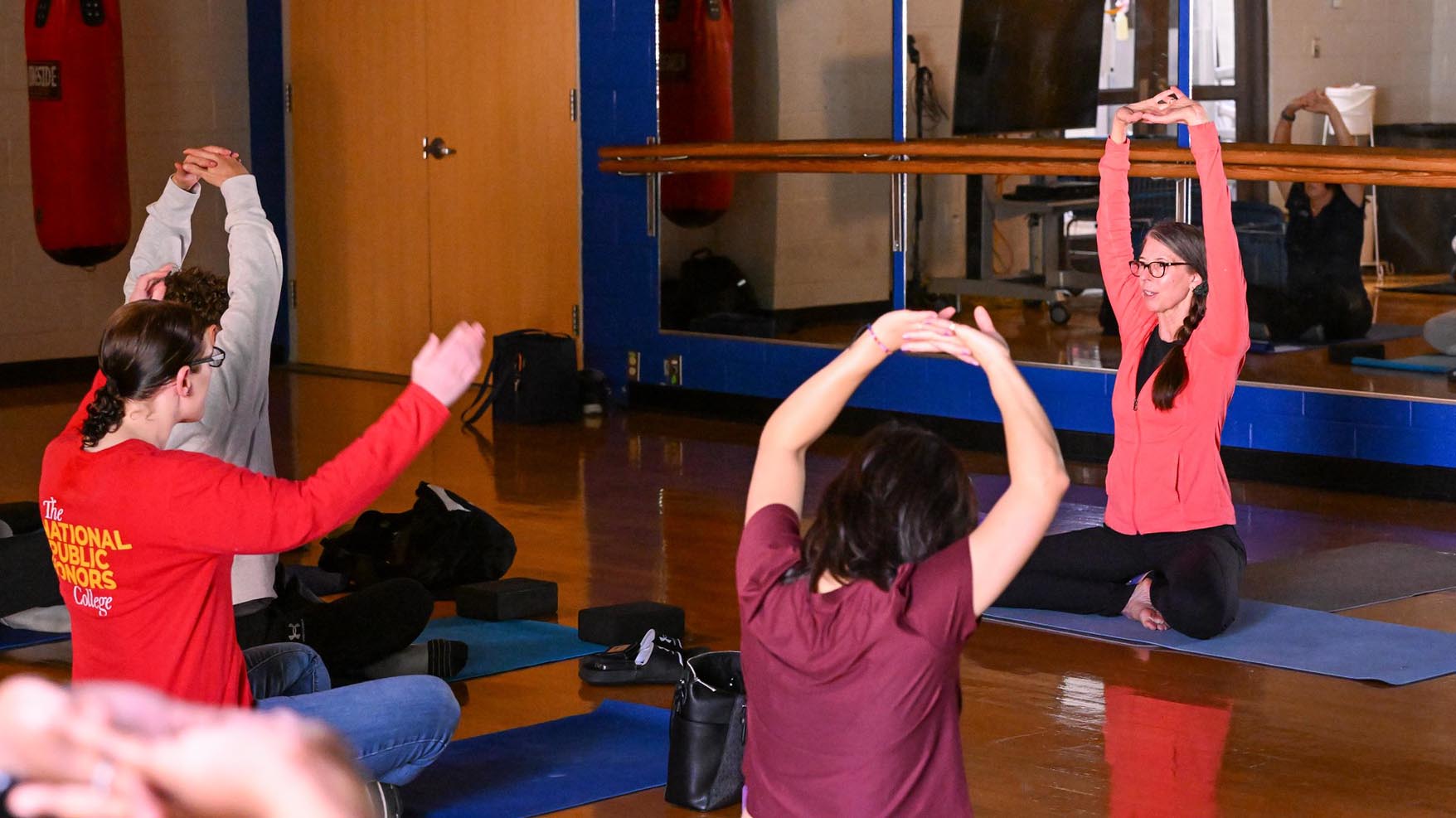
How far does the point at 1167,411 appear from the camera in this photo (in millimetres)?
4164

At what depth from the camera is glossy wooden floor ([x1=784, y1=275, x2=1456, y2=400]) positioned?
5.92 meters

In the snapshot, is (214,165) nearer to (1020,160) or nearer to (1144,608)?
(1144,608)

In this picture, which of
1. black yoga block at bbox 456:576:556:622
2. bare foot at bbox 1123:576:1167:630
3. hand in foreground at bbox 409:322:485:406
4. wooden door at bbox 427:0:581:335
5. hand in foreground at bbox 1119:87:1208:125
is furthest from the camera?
wooden door at bbox 427:0:581:335

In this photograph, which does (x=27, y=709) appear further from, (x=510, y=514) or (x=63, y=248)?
(x=63, y=248)

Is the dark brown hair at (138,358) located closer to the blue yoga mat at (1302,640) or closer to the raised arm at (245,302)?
the raised arm at (245,302)

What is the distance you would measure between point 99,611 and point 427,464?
4.32m

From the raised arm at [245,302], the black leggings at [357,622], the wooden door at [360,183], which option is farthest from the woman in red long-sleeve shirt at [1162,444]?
the wooden door at [360,183]

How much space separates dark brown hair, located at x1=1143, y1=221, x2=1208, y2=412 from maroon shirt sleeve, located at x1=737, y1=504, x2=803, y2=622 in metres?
2.38

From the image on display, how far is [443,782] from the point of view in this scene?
123 inches

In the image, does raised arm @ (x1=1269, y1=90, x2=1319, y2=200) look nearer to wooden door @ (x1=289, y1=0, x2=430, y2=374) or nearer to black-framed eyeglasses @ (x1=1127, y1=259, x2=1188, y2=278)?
black-framed eyeglasses @ (x1=1127, y1=259, x2=1188, y2=278)

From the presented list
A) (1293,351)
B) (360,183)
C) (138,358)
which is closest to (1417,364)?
(1293,351)

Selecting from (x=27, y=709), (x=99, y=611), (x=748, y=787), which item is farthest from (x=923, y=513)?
(x=27, y=709)

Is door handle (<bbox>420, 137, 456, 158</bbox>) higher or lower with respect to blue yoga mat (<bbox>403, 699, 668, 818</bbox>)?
higher

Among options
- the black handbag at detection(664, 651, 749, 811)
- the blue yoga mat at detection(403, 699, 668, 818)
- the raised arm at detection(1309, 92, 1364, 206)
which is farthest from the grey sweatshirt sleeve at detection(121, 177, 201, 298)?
the raised arm at detection(1309, 92, 1364, 206)
